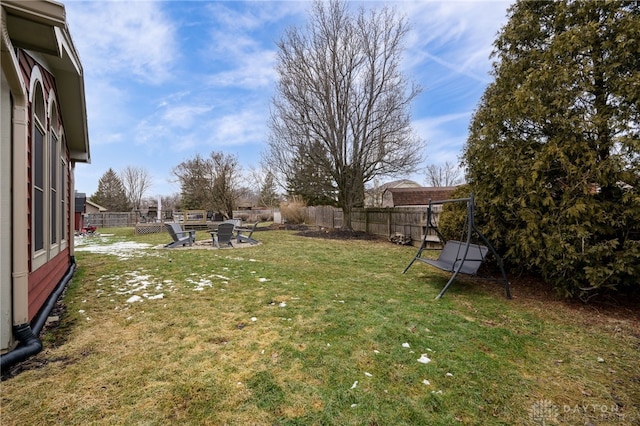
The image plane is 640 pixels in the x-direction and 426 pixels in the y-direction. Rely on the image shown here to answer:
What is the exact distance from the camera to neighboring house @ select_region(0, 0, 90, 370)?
7.70 feet

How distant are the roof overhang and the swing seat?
17.9 ft

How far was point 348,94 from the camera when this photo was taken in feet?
46.0

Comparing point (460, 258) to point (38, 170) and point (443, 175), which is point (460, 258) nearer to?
point (38, 170)

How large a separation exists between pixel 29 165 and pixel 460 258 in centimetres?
595

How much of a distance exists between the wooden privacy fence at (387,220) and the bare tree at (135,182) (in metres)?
35.0

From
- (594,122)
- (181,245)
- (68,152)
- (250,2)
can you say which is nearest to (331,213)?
(181,245)

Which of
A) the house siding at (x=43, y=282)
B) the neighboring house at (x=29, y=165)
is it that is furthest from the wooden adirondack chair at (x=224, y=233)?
the neighboring house at (x=29, y=165)

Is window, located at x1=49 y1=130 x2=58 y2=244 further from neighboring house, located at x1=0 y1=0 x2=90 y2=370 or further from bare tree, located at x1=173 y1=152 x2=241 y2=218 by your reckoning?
bare tree, located at x1=173 y1=152 x2=241 y2=218

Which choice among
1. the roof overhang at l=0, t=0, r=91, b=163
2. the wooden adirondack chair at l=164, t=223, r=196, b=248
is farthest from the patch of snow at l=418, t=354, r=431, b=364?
the wooden adirondack chair at l=164, t=223, r=196, b=248

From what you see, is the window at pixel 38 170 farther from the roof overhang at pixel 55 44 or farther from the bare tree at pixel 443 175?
the bare tree at pixel 443 175

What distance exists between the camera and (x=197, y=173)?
2248 cm

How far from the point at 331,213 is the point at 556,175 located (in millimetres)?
14858

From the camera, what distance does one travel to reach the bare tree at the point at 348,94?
44.8ft

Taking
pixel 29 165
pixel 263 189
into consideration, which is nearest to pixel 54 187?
pixel 29 165
